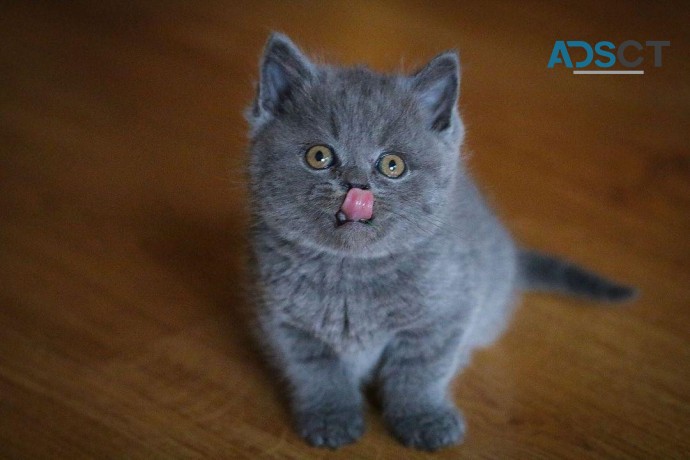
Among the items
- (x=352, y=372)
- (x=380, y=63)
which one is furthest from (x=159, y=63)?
(x=352, y=372)

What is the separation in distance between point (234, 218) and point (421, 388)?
2.63ft

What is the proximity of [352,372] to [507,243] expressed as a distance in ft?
1.66

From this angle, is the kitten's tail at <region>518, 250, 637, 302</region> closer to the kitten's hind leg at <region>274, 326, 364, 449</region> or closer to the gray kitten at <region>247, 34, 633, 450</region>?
the gray kitten at <region>247, 34, 633, 450</region>

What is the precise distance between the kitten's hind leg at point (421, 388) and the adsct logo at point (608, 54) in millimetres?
1590

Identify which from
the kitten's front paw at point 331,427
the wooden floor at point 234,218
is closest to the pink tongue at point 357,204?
the wooden floor at point 234,218

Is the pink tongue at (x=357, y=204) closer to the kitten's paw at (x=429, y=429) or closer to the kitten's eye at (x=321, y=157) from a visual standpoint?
the kitten's eye at (x=321, y=157)

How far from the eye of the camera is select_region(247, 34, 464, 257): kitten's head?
123 centimetres

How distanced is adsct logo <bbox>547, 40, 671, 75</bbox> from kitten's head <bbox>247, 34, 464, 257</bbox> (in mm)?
1499

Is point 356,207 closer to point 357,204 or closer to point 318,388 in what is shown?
point 357,204

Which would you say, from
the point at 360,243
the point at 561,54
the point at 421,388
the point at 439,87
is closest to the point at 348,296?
the point at 360,243

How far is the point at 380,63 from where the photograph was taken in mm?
2746

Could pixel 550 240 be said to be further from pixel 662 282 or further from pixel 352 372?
pixel 352 372

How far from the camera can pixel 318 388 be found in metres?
1.40

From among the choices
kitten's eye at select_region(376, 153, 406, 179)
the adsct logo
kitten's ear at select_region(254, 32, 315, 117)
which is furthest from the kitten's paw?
the adsct logo
